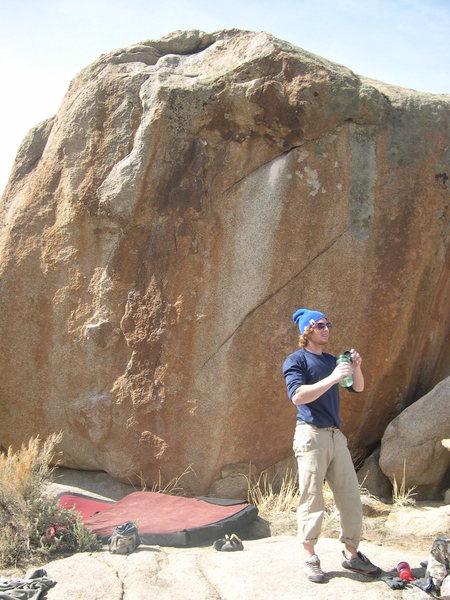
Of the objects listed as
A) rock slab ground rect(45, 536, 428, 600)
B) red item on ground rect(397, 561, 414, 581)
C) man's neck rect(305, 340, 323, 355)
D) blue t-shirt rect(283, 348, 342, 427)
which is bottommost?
rock slab ground rect(45, 536, 428, 600)

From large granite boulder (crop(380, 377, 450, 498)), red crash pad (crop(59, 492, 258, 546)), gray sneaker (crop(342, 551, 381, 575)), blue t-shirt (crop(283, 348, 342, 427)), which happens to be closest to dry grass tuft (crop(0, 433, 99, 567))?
red crash pad (crop(59, 492, 258, 546))

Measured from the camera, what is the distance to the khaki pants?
3.59 m

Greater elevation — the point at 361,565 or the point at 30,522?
the point at 361,565

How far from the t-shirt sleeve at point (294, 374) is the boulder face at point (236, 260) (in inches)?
71.5

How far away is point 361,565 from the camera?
12.0ft

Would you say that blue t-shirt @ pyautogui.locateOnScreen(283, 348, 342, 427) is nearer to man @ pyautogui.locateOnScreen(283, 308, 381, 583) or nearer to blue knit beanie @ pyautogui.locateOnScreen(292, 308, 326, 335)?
man @ pyautogui.locateOnScreen(283, 308, 381, 583)

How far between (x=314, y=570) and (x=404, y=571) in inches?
18.0

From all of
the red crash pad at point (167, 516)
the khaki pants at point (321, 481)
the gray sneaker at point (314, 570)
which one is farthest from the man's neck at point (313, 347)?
the red crash pad at point (167, 516)

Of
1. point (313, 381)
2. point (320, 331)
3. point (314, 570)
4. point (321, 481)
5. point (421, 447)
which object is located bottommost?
point (314, 570)

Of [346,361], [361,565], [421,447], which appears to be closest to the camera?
[346,361]

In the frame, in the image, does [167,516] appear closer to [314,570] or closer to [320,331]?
[314,570]

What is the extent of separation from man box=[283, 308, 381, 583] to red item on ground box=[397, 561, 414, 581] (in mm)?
112

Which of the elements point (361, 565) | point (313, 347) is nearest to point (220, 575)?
point (361, 565)

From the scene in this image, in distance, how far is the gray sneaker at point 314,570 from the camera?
3564 mm
